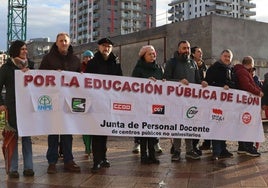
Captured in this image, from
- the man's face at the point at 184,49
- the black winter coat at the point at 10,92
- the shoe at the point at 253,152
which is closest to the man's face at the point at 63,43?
the black winter coat at the point at 10,92

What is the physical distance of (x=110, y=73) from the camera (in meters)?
7.90

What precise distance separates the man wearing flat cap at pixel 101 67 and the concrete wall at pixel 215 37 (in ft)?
32.7

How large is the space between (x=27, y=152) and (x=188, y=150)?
3144 millimetres

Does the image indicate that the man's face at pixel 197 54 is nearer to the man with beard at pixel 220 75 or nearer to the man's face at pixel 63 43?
the man with beard at pixel 220 75

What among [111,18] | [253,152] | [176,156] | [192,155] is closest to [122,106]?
[176,156]

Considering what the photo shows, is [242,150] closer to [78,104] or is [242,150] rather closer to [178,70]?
[178,70]

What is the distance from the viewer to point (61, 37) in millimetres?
7426

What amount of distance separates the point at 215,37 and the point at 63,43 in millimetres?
11207

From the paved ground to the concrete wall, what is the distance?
878 cm

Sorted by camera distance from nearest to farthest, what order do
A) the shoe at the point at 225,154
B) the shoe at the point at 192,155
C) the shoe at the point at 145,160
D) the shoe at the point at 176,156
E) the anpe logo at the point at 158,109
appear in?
1. the anpe logo at the point at 158,109
2. the shoe at the point at 145,160
3. the shoe at the point at 176,156
4. the shoe at the point at 192,155
5. the shoe at the point at 225,154

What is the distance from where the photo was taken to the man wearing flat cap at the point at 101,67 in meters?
7.71

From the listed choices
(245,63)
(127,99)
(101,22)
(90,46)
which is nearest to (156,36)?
(90,46)

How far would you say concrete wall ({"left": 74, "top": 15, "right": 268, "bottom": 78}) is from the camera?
698 inches

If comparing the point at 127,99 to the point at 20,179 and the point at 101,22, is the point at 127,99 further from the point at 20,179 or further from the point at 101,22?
the point at 101,22
